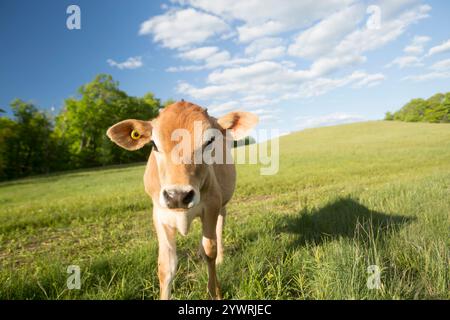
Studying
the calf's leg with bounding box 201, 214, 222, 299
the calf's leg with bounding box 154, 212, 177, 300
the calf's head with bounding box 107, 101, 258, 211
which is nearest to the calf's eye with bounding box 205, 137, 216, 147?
the calf's head with bounding box 107, 101, 258, 211

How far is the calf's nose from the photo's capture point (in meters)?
2.47

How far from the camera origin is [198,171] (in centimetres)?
283

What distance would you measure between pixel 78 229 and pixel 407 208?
22.8 ft

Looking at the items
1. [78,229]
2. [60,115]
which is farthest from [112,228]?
[60,115]

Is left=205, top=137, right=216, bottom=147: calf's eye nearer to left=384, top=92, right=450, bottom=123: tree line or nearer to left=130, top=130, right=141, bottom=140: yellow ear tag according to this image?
left=130, top=130, right=141, bottom=140: yellow ear tag

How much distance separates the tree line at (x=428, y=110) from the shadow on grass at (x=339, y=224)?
313ft

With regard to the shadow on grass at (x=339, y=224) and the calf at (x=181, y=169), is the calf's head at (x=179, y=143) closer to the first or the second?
the calf at (x=181, y=169)

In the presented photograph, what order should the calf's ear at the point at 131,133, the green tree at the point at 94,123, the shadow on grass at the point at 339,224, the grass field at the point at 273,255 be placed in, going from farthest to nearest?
the green tree at the point at 94,123 < the shadow on grass at the point at 339,224 < the calf's ear at the point at 131,133 < the grass field at the point at 273,255

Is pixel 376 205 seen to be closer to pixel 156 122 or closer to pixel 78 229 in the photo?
pixel 156 122

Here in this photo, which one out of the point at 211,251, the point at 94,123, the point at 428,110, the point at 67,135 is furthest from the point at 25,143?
the point at 428,110

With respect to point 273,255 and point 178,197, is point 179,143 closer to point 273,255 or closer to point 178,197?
point 178,197

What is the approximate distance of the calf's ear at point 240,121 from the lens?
11.1 ft

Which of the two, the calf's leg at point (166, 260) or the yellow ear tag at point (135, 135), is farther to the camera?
the yellow ear tag at point (135, 135)

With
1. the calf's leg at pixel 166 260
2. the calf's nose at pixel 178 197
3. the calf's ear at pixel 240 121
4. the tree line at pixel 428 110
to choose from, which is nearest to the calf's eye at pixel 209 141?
the calf's ear at pixel 240 121
